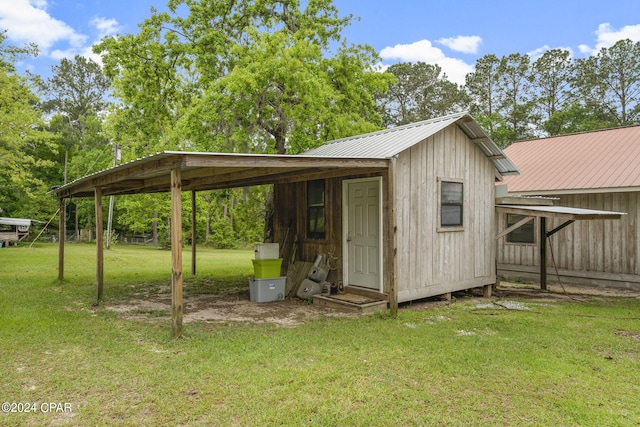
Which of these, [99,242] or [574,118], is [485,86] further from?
[99,242]

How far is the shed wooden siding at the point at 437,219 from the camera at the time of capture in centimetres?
750

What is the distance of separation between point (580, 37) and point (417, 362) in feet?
106

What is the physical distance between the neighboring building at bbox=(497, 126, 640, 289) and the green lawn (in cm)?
336

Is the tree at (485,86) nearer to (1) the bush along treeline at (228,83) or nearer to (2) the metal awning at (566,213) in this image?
(1) the bush along treeline at (228,83)

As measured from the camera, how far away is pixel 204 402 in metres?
3.59

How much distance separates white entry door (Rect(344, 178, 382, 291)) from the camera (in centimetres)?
770

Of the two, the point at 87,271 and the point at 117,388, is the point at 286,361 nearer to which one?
the point at 117,388

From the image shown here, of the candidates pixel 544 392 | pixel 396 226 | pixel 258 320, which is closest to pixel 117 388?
pixel 258 320

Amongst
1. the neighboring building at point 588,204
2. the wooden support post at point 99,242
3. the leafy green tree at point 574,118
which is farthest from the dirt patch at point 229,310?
the leafy green tree at point 574,118

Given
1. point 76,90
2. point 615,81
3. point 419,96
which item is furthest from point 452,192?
point 76,90

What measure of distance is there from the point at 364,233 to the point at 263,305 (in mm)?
2157

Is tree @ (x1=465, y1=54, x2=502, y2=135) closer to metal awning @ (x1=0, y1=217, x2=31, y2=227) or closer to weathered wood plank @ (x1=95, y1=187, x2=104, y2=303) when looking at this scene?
weathered wood plank @ (x1=95, y1=187, x2=104, y2=303)

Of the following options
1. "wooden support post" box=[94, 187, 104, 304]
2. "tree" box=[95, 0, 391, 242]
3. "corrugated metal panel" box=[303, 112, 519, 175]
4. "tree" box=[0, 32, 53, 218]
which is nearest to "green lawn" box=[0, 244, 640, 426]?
"wooden support post" box=[94, 187, 104, 304]

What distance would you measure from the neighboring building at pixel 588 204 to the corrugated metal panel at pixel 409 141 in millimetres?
2343
